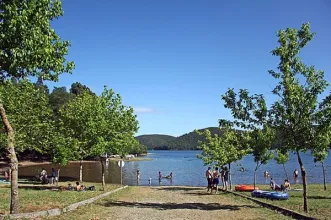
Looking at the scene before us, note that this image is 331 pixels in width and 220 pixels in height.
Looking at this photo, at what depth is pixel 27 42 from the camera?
1230 centimetres

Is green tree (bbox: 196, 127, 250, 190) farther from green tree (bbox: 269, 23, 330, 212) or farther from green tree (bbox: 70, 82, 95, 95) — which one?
green tree (bbox: 70, 82, 95, 95)

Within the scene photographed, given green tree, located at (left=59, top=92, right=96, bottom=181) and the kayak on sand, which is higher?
green tree, located at (left=59, top=92, right=96, bottom=181)

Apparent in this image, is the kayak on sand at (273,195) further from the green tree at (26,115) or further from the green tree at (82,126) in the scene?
the green tree at (26,115)

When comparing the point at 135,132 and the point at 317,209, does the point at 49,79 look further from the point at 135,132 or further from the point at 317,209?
the point at 135,132

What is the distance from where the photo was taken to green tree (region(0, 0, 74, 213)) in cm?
1216

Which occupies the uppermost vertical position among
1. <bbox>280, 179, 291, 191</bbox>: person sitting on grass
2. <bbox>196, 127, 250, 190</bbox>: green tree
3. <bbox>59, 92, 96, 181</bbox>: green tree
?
<bbox>59, 92, 96, 181</bbox>: green tree

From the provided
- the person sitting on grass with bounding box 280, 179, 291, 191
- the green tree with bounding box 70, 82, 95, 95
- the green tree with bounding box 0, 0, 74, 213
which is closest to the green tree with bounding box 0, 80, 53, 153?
the green tree with bounding box 0, 0, 74, 213

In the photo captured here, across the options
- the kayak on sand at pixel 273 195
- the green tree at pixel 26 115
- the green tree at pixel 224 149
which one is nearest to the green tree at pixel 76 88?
the green tree at pixel 26 115

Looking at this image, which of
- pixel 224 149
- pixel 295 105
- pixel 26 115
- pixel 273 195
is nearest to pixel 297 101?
pixel 295 105

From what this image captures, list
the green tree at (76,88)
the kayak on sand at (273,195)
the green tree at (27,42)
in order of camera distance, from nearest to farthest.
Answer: the green tree at (27,42) → the kayak on sand at (273,195) → the green tree at (76,88)

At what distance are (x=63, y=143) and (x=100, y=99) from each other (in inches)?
236

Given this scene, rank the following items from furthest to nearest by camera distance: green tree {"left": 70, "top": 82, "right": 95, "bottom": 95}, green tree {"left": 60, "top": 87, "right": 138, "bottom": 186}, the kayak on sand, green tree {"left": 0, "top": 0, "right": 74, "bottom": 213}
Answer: green tree {"left": 70, "top": 82, "right": 95, "bottom": 95}, green tree {"left": 60, "top": 87, "right": 138, "bottom": 186}, the kayak on sand, green tree {"left": 0, "top": 0, "right": 74, "bottom": 213}

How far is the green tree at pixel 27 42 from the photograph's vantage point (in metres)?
12.2

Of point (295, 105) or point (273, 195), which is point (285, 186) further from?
point (295, 105)
